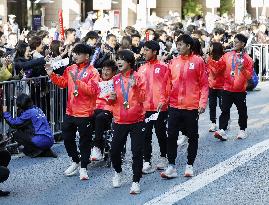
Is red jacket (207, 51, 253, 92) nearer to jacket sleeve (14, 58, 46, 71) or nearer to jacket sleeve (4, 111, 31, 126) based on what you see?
jacket sleeve (14, 58, 46, 71)

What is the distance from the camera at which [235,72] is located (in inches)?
549

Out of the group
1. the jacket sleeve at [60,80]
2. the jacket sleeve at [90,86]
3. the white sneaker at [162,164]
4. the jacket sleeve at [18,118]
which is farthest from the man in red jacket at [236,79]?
the jacket sleeve at [60,80]

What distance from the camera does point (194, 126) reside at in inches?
422

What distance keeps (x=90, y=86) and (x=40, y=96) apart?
10.8ft

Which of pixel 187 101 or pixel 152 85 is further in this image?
pixel 152 85

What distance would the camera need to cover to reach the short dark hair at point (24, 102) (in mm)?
12250

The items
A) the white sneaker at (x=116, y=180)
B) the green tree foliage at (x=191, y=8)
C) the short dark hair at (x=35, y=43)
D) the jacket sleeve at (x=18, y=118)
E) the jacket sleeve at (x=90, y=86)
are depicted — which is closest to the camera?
the white sneaker at (x=116, y=180)

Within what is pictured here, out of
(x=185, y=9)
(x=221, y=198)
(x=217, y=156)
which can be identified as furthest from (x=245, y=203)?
(x=185, y=9)

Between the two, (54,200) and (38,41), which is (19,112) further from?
(54,200)

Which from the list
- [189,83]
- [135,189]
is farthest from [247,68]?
[135,189]

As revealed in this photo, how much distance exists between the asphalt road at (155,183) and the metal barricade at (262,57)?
10359mm

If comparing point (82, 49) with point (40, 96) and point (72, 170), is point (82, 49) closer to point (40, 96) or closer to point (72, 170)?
point (72, 170)

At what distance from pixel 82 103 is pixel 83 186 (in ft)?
3.63

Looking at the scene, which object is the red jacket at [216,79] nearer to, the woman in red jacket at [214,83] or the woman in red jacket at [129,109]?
the woman in red jacket at [214,83]
